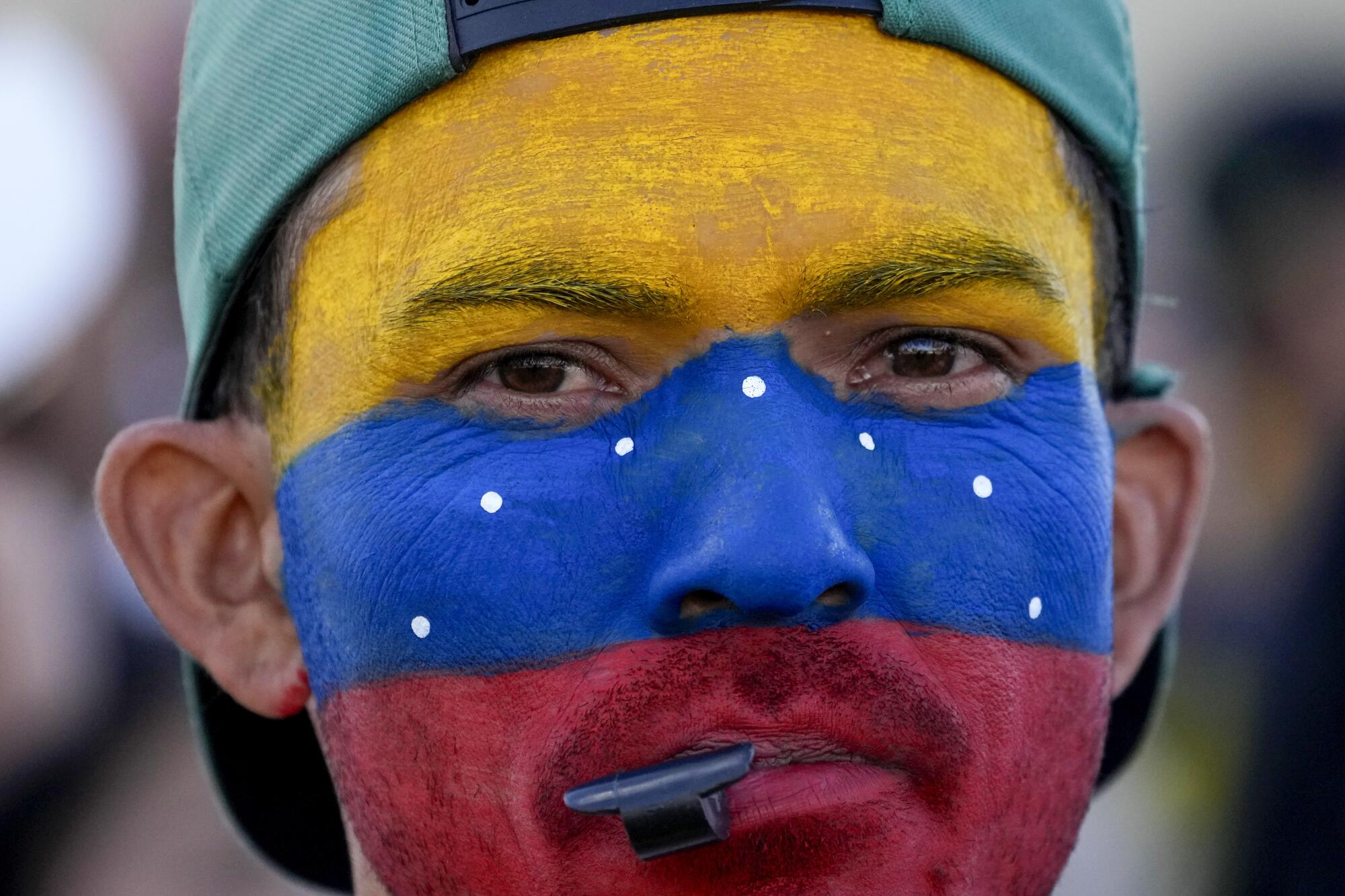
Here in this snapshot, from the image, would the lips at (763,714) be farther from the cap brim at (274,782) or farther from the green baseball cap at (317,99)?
the cap brim at (274,782)

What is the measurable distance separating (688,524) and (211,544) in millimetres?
838

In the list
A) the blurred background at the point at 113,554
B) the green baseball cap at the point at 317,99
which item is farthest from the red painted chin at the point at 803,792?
the blurred background at the point at 113,554

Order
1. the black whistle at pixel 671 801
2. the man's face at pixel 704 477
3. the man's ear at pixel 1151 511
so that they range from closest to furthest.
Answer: the black whistle at pixel 671 801, the man's face at pixel 704 477, the man's ear at pixel 1151 511

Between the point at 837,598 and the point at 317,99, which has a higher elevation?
the point at 317,99

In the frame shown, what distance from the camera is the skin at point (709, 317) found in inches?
77.9

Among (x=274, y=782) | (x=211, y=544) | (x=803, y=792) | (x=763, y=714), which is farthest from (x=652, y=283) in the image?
(x=274, y=782)

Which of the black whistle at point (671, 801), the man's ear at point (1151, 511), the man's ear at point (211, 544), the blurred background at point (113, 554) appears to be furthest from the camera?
the blurred background at point (113, 554)

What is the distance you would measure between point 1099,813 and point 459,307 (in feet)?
11.7

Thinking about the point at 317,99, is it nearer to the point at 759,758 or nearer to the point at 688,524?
the point at 688,524

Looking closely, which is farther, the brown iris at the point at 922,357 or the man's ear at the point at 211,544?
the man's ear at the point at 211,544

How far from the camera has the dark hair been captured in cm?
227

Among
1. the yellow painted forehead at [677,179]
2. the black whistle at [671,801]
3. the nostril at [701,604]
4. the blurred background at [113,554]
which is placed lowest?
the blurred background at [113,554]

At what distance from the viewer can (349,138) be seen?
2203mm

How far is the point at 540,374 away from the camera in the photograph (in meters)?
2.12
